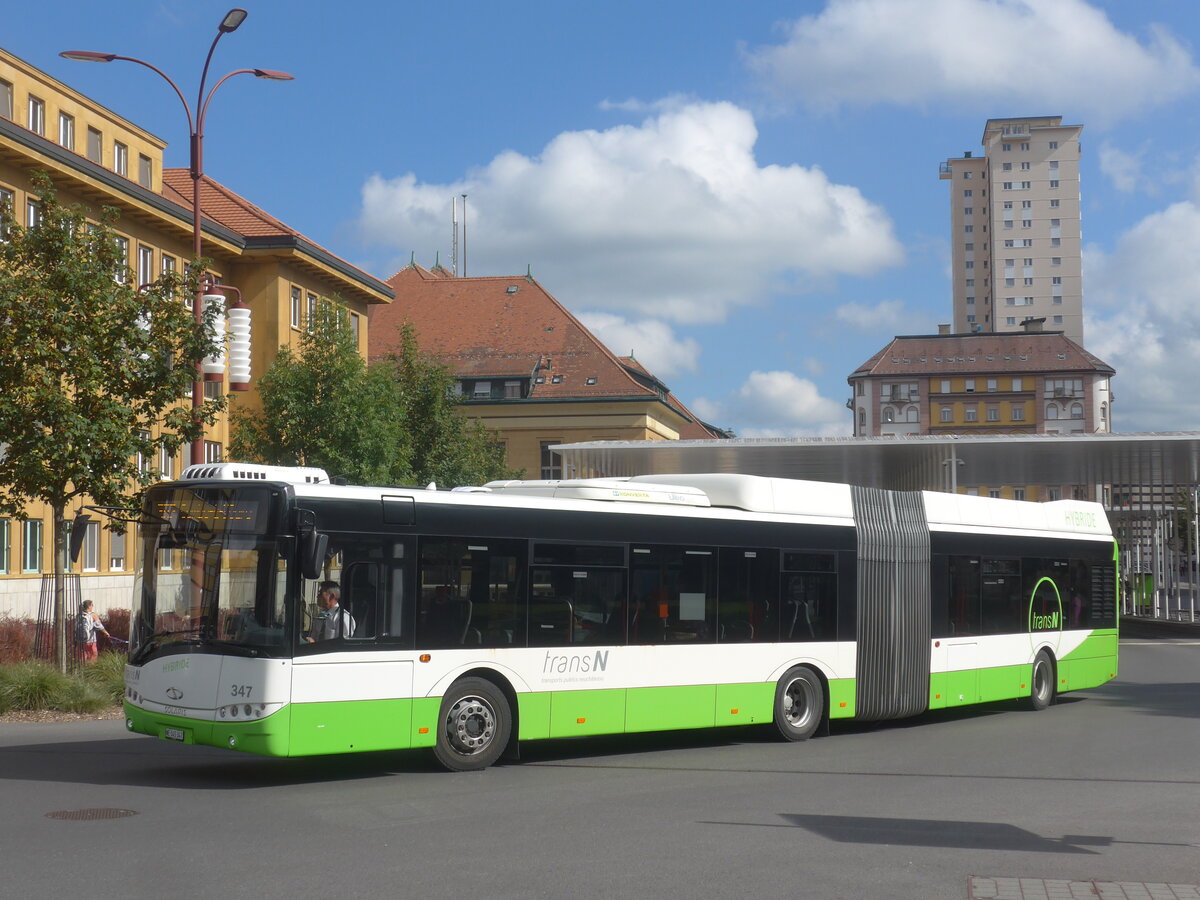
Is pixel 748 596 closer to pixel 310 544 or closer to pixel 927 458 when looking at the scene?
pixel 310 544

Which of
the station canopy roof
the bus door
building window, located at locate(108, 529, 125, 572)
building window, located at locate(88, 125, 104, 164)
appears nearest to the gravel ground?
the bus door

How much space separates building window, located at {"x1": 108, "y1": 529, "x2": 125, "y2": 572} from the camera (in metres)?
40.8

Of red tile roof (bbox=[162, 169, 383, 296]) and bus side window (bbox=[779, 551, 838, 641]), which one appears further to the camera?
red tile roof (bbox=[162, 169, 383, 296])

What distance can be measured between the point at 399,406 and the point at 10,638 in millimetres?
13830

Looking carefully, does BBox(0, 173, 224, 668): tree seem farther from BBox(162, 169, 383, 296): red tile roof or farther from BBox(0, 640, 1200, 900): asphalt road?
BBox(162, 169, 383, 296): red tile roof

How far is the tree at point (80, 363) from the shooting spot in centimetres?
1967

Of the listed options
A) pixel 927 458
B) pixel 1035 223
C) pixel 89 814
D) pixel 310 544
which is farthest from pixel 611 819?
pixel 1035 223

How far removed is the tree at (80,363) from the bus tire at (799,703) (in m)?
9.12

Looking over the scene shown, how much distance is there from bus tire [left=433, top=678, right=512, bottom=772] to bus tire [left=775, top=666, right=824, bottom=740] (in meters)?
3.82

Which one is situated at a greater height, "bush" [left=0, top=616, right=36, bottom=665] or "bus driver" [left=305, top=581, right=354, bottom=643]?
"bus driver" [left=305, top=581, right=354, bottom=643]

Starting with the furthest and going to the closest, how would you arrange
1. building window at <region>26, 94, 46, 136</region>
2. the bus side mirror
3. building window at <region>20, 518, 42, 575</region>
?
building window at <region>26, 94, 46, 136</region>
building window at <region>20, 518, 42, 575</region>
the bus side mirror

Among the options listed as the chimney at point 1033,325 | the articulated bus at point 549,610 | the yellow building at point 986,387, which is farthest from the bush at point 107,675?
the chimney at point 1033,325

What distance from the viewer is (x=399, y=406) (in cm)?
3547

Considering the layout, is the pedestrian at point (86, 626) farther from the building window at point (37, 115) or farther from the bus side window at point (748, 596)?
the building window at point (37, 115)
